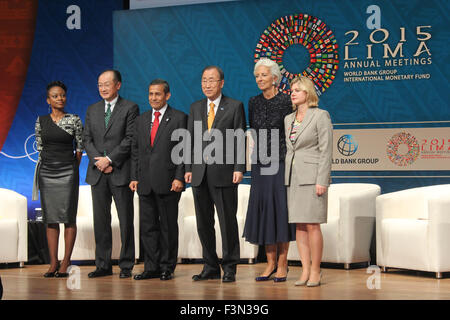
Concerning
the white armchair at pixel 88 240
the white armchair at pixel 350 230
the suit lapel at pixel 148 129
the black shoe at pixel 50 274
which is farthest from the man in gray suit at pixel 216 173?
the white armchair at pixel 88 240

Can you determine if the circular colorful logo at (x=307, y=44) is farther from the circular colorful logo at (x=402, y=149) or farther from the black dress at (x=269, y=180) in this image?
the black dress at (x=269, y=180)

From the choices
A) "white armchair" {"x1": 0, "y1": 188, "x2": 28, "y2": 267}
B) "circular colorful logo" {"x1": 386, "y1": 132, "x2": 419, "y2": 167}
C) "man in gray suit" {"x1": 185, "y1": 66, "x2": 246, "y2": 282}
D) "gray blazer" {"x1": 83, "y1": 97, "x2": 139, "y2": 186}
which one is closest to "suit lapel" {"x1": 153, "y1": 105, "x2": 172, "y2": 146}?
"man in gray suit" {"x1": 185, "y1": 66, "x2": 246, "y2": 282}

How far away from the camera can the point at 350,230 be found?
6328 mm

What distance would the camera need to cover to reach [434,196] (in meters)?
5.60

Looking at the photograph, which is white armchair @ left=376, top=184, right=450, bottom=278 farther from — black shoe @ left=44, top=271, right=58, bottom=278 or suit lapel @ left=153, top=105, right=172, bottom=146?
black shoe @ left=44, top=271, right=58, bottom=278

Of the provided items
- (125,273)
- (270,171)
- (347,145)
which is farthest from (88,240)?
(347,145)

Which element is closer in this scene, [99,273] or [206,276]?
[206,276]

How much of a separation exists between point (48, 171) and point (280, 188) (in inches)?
79.3

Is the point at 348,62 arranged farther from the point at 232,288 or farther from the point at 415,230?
the point at 232,288

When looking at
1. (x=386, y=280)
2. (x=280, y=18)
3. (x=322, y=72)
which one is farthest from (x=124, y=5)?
(x=386, y=280)

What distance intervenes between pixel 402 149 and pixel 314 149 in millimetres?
2536

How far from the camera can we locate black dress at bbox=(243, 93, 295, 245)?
200 inches

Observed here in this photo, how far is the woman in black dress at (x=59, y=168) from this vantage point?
571 centimetres

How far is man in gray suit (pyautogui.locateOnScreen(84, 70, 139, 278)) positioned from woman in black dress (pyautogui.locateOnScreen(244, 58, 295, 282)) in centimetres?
105
